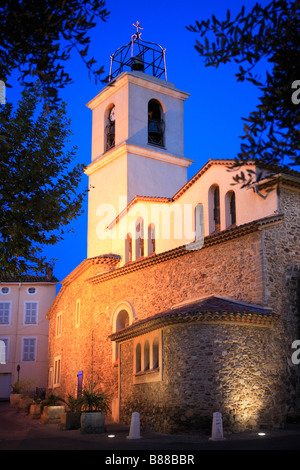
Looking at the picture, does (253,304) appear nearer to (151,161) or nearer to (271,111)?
(271,111)

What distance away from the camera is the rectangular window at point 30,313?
43.2 meters

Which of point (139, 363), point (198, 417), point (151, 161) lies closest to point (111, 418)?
point (139, 363)

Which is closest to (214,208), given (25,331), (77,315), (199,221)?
(199,221)

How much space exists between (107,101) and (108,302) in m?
15.9

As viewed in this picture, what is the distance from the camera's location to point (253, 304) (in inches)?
722

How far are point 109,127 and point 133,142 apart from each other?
139 inches

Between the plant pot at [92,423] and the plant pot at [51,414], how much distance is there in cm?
547

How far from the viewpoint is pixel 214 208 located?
2245cm

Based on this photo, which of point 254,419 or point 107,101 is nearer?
point 254,419

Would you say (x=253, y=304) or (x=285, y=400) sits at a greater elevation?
(x=253, y=304)

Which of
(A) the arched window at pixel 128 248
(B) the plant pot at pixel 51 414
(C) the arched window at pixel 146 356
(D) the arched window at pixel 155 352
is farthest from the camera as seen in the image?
(A) the arched window at pixel 128 248

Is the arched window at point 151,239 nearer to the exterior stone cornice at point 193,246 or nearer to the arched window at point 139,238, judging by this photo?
the arched window at point 139,238

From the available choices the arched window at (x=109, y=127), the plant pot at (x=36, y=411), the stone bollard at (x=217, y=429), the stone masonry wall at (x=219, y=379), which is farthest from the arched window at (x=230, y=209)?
the arched window at (x=109, y=127)

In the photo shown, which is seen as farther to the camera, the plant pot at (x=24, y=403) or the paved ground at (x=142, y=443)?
the plant pot at (x=24, y=403)
